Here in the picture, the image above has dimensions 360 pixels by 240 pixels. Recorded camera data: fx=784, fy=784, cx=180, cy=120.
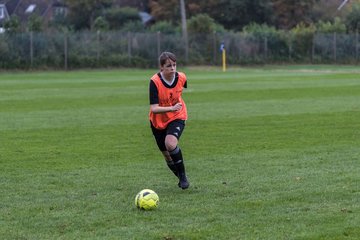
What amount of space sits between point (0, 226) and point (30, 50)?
1740 inches

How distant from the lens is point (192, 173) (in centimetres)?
1147

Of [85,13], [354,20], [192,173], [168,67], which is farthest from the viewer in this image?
[85,13]

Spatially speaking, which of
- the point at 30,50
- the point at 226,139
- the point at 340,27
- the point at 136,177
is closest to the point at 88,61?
the point at 30,50

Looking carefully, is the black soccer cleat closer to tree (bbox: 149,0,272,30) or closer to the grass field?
the grass field

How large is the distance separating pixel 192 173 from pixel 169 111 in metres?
1.81

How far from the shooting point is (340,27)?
67.8 meters

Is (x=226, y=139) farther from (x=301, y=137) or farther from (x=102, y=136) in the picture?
(x=102, y=136)

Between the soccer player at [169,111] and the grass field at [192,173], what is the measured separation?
0.42 metres

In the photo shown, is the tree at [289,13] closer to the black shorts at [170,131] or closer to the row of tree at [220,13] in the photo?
the row of tree at [220,13]

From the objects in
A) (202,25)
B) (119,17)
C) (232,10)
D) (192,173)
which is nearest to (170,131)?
(192,173)

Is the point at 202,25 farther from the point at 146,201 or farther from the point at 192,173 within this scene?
the point at 146,201

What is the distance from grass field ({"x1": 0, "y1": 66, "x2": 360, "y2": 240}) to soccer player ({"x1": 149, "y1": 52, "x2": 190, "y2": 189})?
0.42 metres

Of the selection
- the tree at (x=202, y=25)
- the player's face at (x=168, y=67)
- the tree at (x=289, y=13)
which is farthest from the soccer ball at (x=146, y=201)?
the tree at (x=289, y=13)

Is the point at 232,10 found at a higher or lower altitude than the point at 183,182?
higher
